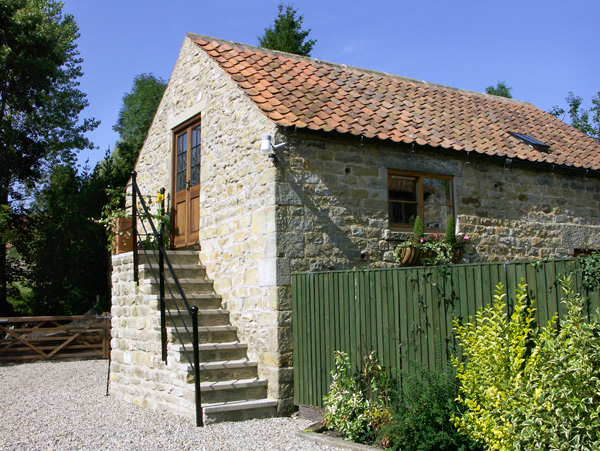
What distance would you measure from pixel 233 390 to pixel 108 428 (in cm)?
147

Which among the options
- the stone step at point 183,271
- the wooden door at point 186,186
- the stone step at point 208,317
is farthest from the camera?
the wooden door at point 186,186

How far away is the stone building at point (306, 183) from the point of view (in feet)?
24.8

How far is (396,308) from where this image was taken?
6051 mm

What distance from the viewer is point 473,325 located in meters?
5.00

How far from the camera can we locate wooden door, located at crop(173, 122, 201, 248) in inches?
387

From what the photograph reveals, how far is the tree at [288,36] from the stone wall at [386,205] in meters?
18.4

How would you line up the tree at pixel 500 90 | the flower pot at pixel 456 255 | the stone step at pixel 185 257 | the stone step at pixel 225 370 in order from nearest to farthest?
the stone step at pixel 225 370 < the flower pot at pixel 456 255 < the stone step at pixel 185 257 < the tree at pixel 500 90

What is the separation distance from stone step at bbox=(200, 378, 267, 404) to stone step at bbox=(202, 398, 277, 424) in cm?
8

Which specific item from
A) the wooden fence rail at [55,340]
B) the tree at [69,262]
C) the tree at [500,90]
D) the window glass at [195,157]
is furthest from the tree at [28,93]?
the tree at [500,90]

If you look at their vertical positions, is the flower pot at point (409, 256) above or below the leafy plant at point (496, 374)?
above

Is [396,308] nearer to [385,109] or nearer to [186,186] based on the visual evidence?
[385,109]

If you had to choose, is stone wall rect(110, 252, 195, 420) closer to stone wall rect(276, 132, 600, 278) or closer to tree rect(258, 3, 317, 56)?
stone wall rect(276, 132, 600, 278)

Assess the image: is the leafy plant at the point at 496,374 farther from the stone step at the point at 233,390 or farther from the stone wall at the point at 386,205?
the stone wall at the point at 386,205

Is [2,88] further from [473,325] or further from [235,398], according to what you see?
[473,325]
